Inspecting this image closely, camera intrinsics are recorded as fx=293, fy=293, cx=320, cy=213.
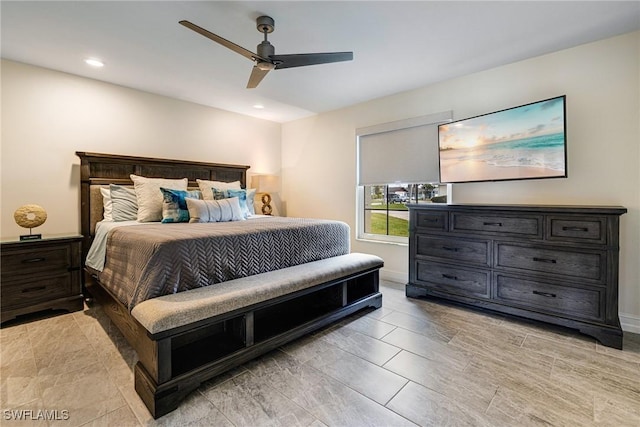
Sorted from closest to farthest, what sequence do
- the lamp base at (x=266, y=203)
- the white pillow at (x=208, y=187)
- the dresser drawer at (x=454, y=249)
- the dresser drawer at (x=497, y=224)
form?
the dresser drawer at (x=497, y=224) → the dresser drawer at (x=454, y=249) → the white pillow at (x=208, y=187) → the lamp base at (x=266, y=203)

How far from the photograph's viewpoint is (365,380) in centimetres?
179

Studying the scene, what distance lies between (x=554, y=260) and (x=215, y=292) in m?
2.68

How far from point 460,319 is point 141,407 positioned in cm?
251

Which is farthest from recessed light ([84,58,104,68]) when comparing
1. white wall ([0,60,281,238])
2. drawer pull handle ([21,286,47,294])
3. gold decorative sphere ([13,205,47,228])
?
drawer pull handle ([21,286,47,294])

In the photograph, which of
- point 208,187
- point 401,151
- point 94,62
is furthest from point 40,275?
point 401,151

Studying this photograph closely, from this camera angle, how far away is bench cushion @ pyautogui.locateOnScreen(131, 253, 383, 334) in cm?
156

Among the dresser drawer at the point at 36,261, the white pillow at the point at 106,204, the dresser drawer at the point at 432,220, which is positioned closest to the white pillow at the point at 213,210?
the white pillow at the point at 106,204

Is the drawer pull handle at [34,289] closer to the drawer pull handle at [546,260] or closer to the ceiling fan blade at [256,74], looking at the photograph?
the ceiling fan blade at [256,74]

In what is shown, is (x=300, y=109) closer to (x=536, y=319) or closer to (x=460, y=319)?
(x=460, y=319)

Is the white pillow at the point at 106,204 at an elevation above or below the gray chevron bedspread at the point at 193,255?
above

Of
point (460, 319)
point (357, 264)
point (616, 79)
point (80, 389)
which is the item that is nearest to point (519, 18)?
point (616, 79)

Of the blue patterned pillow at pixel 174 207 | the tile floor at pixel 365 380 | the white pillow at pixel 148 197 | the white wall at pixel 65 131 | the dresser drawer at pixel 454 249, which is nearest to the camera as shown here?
the tile floor at pixel 365 380

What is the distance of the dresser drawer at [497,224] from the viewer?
2.54 metres

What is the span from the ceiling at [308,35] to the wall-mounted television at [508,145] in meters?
0.59
